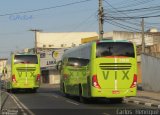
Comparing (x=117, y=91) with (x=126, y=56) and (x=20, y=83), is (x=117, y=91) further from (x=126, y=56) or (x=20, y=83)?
(x=20, y=83)

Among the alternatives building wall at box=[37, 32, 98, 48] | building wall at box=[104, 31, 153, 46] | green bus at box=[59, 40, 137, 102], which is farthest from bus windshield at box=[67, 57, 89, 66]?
building wall at box=[37, 32, 98, 48]

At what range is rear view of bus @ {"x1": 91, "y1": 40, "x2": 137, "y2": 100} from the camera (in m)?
26.1

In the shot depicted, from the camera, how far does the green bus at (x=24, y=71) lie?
4394cm

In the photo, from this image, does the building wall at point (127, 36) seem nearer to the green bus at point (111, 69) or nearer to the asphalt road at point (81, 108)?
the asphalt road at point (81, 108)

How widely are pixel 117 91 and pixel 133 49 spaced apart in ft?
7.75

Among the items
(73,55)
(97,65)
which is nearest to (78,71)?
(73,55)

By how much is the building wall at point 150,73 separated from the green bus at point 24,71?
9.70m

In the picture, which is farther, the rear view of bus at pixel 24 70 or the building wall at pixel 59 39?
the building wall at pixel 59 39

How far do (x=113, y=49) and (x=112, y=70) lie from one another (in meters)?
1.10

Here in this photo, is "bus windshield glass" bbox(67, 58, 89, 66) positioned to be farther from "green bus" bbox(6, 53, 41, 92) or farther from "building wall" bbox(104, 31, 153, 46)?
"building wall" bbox(104, 31, 153, 46)

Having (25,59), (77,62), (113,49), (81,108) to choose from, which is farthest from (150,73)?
(81,108)

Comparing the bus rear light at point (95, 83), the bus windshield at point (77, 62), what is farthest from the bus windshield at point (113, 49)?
the bus windshield at point (77, 62)

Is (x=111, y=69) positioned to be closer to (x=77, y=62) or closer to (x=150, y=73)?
(x=77, y=62)

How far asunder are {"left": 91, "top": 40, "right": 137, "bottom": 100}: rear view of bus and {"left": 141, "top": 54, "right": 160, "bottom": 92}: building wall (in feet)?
38.2
